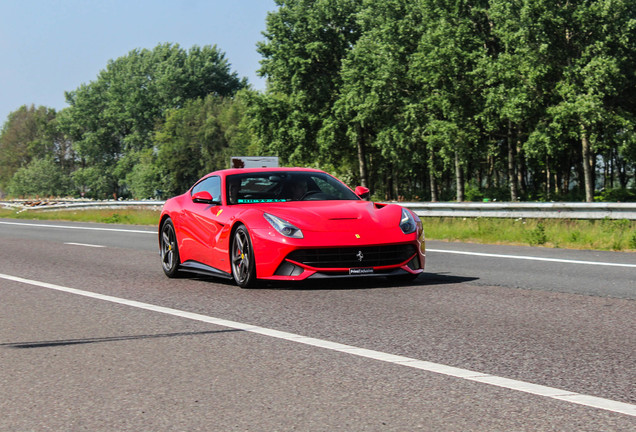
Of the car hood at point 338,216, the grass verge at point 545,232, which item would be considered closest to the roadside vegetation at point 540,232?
the grass verge at point 545,232

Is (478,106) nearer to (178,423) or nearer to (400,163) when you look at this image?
(400,163)

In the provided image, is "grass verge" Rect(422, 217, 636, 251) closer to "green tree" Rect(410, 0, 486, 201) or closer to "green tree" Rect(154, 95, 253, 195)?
"green tree" Rect(410, 0, 486, 201)

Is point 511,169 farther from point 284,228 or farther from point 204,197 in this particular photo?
point 284,228

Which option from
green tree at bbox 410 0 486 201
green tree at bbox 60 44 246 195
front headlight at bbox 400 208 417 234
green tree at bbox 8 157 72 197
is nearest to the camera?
front headlight at bbox 400 208 417 234

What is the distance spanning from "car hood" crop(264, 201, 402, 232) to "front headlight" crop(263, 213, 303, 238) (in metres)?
0.05

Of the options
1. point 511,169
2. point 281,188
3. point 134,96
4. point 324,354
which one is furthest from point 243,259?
point 134,96

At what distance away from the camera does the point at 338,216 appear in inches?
379

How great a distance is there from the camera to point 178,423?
417 centimetres

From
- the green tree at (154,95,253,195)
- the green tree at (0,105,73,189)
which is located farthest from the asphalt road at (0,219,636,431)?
the green tree at (0,105,73,189)

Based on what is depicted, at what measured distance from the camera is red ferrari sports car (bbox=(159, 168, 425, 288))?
9.39 metres

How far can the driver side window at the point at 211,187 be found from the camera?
35.6 ft

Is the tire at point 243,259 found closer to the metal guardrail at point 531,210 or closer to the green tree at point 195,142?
the metal guardrail at point 531,210

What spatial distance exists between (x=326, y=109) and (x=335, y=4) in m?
6.99

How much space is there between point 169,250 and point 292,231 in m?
2.61
